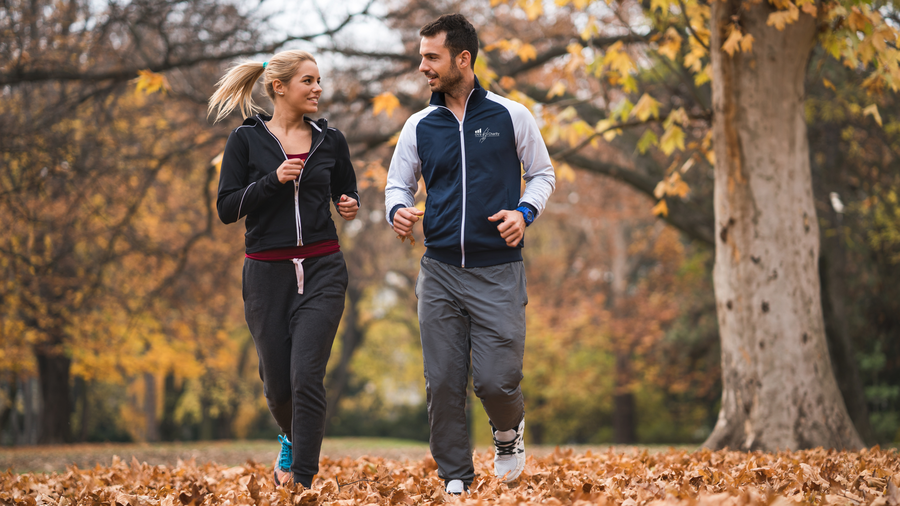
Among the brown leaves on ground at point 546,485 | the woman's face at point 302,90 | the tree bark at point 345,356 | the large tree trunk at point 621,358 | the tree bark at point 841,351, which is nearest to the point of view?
the brown leaves on ground at point 546,485

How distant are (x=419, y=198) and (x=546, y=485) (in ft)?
21.6

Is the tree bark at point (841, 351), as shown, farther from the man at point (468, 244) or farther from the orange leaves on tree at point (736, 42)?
the man at point (468, 244)

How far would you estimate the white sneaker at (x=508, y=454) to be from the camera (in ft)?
11.9

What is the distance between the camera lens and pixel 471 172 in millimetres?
3533

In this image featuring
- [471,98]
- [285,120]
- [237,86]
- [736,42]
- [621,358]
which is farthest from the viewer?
[621,358]

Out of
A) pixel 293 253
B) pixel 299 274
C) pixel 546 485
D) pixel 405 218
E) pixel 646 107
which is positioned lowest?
pixel 546 485

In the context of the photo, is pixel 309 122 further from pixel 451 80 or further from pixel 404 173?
pixel 451 80

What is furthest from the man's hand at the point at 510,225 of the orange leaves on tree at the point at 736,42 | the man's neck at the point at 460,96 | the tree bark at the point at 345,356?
the tree bark at the point at 345,356

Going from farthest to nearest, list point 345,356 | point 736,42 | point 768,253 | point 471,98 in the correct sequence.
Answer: point 345,356 < point 768,253 < point 736,42 < point 471,98

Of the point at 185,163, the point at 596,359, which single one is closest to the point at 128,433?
the point at 596,359

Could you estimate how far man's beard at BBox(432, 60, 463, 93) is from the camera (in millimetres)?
3656

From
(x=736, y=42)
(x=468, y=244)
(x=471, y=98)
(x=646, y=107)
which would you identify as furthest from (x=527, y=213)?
(x=646, y=107)

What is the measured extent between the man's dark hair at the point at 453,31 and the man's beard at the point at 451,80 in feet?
0.24

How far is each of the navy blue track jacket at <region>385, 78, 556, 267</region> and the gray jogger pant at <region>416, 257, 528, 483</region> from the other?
0.34ft
